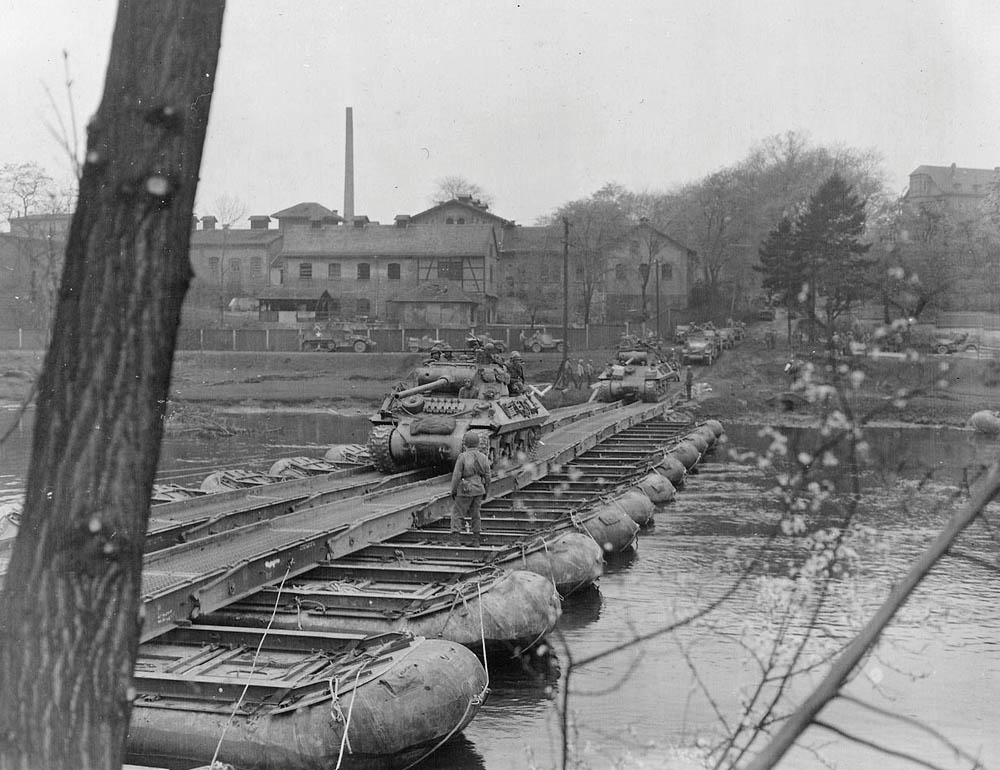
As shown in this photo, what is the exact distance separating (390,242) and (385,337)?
11.4m

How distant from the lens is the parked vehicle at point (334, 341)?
57250mm

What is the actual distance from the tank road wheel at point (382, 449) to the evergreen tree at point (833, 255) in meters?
8.94

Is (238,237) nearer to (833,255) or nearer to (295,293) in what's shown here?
(295,293)

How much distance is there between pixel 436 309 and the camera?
61.8 metres

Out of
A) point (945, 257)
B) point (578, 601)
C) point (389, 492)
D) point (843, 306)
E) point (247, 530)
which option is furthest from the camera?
point (389, 492)

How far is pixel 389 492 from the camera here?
1864cm

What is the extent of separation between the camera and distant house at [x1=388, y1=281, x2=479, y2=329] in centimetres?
6153

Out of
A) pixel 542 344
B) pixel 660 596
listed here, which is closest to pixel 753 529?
pixel 660 596

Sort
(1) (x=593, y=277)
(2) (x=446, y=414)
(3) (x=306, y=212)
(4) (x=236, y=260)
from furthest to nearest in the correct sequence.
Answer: (3) (x=306, y=212) → (4) (x=236, y=260) → (1) (x=593, y=277) → (2) (x=446, y=414)

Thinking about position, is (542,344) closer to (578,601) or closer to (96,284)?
(578,601)

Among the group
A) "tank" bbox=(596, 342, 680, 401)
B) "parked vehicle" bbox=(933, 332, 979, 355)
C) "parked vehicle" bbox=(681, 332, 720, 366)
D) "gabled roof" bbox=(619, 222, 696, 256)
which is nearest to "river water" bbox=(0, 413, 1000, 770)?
"parked vehicle" bbox=(933, 332, 979, 355)

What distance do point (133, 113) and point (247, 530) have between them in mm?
11262

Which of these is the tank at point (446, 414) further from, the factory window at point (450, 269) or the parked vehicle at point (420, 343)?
the factory window at point (450, 269)

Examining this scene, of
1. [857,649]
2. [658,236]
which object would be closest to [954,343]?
[857,649]
